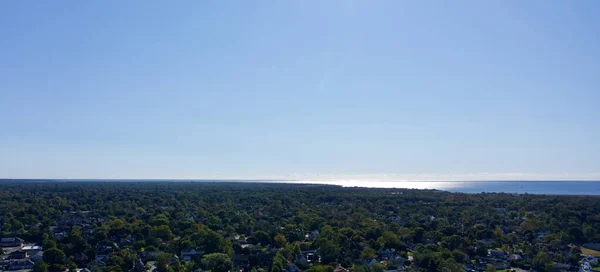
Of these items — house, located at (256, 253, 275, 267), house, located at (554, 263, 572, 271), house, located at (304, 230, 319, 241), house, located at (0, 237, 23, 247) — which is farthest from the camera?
house, located at (304, 230, 319, 241)

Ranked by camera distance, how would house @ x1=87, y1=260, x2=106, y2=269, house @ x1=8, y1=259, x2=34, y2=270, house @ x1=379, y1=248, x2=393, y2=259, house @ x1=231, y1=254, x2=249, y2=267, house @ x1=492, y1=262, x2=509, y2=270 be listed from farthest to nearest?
house @ x1=379, y1=248, x2=393, y2=259
house @ x1=492, y1=262, x2=509, y2=270
house @ x1=231, y1=254, x2=249, y2=267
house @ x1=8, y1=259, x2=34, y2=270
house @ x1=87, y1=260, x2=106, y2=269

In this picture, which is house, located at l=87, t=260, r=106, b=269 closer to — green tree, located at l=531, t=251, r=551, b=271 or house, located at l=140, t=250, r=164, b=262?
house, located at l=140, t=250, r=164, b=262

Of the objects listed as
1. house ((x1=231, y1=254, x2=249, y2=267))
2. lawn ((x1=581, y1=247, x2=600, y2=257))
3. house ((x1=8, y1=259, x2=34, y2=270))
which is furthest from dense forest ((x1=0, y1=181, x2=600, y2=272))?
lawn ((x1=581, y1=247, x2=600, y2=257))

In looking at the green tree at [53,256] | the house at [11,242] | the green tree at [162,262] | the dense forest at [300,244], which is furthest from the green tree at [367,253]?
the house at [11,242]

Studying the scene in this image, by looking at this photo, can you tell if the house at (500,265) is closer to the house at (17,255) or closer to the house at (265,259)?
the house at (265,259)

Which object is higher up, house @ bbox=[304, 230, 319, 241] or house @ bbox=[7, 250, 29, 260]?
house @ bbox=[304, 230, 319, 241]
